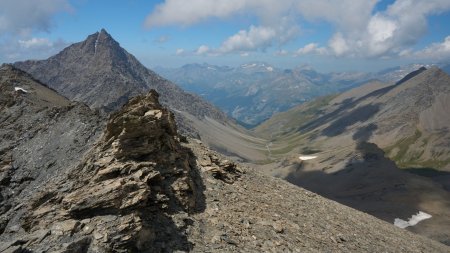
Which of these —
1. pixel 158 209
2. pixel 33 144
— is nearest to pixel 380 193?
pixel 33 144

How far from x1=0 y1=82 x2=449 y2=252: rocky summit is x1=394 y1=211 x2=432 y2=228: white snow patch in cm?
8511

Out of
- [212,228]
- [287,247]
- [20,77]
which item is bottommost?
[287,247]

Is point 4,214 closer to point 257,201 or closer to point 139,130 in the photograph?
point 139,130

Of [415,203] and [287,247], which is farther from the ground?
[287,247]


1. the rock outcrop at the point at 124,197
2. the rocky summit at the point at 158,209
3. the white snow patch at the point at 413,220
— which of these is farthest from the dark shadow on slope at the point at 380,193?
the rock outcrop at the point at 124,197

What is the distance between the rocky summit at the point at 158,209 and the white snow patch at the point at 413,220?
3351 inches

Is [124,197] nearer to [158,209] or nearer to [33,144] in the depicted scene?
[158,209]

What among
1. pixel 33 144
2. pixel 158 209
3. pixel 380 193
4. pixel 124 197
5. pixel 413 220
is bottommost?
pixel 380 193

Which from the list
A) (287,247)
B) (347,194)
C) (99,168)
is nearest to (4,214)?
(99,168)

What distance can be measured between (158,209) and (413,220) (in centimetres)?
11493

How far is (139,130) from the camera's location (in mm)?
32500

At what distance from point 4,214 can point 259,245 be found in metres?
22.3

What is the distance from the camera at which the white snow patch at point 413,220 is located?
121688 mm

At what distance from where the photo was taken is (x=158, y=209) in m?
28.9
